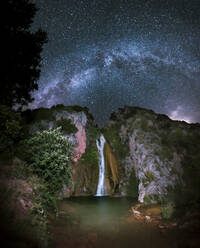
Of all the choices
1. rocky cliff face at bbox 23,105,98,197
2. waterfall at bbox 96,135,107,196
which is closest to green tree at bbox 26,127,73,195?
rocky cliff face at bbox 23,105,98,197

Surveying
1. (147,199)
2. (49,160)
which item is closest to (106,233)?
(49,160)

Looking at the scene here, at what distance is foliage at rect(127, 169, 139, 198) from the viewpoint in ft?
88.4

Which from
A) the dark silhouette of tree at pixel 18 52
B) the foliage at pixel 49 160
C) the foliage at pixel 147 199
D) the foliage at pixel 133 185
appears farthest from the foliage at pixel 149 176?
the dark silhouette of tree at pixel 18 52

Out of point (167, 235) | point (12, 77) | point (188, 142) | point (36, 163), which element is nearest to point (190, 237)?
point (167, 235)

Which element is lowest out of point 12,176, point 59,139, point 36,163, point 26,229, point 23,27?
point 26,229

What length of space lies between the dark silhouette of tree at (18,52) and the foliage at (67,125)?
9784 mm

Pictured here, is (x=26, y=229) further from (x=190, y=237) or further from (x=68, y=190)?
(x=68, y=190)

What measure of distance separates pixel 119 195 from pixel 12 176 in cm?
2029

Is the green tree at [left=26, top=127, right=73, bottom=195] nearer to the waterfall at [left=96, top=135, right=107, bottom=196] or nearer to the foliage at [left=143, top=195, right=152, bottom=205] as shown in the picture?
the foliage at [left=143, top=195, right=152, bottom=205]

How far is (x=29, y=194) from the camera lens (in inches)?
388

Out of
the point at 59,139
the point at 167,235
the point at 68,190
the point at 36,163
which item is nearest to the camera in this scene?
the point at 167,235

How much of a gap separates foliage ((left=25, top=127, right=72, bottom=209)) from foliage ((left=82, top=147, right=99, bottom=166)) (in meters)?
15.3

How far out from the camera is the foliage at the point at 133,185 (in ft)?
88.4

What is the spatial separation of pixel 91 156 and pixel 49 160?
16.8m
